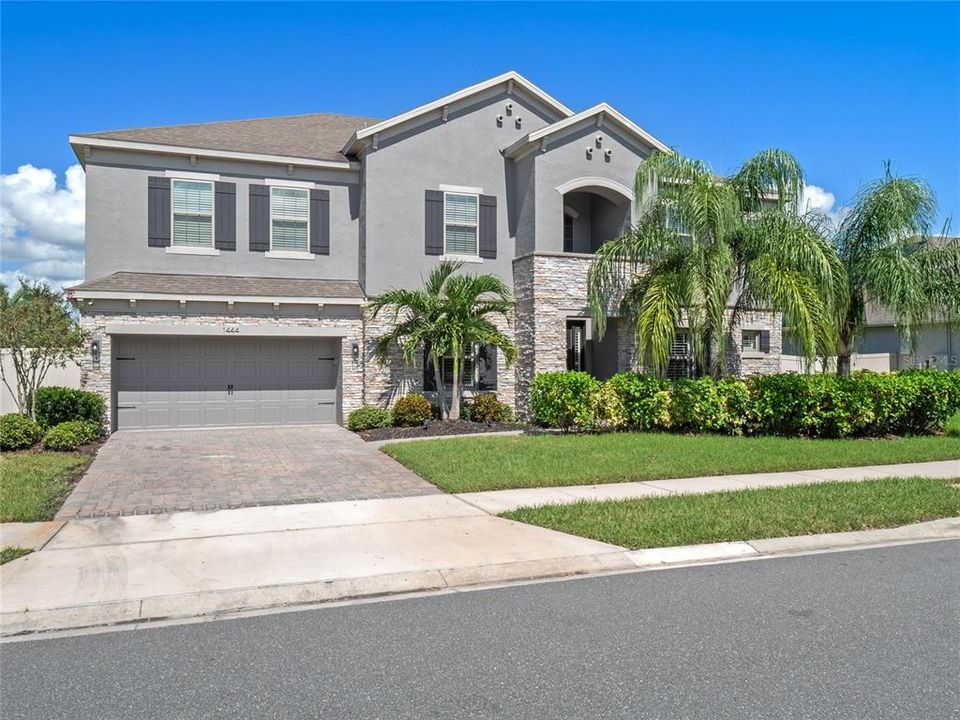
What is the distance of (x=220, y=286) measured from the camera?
18.7 metres

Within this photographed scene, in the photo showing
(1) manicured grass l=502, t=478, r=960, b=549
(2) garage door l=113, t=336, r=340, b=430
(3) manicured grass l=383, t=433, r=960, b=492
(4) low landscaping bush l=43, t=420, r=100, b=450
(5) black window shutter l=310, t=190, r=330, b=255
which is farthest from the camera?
(5) black window shutter l=310, t=190, r=330, b=255

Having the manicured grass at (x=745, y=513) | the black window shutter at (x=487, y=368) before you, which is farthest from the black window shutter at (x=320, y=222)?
the manicured grass at (x=745, y=513)

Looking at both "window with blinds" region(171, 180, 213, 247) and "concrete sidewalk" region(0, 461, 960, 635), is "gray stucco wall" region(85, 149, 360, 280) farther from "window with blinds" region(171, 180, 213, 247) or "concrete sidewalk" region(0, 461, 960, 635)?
"concrete sidewalk" region(0, 461, 960, 635)

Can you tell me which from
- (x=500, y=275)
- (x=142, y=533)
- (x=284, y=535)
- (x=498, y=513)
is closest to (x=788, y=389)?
(x=500, y=275)

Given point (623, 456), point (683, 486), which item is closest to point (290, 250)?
point (623, 456)

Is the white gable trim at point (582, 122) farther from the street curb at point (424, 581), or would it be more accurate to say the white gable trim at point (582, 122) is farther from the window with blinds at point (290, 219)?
the street curb at point (424, 581)

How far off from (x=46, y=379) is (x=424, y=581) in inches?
693

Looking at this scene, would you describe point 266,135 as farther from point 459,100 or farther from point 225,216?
point 459,100

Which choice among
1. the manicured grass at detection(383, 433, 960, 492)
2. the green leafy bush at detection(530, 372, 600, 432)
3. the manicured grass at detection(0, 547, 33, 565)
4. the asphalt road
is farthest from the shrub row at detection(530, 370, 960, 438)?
the manicured grass at detection(0, 547, 33, 565)

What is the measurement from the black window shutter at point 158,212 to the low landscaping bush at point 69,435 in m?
5.00

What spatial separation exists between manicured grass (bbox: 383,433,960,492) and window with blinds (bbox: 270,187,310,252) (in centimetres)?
718

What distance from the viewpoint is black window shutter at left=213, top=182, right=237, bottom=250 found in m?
19.3

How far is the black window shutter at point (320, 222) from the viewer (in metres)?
20.1

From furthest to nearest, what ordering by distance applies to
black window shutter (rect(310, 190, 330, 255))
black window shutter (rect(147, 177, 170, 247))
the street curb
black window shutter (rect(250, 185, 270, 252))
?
black window shutter (rect(310, 190, 330, 255)) → black window shutter (rect(250, 185, 270, 252)) → black window shutter (rect(147, 177, 170, 247)) → the street curb
